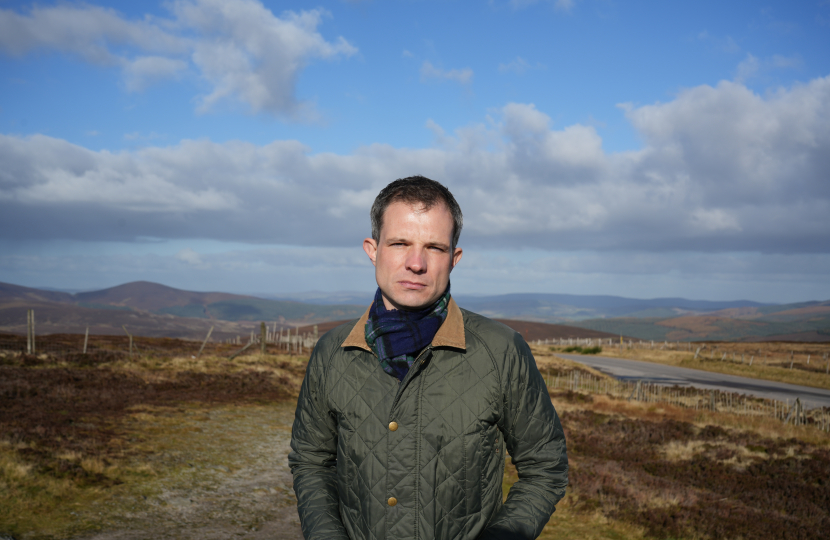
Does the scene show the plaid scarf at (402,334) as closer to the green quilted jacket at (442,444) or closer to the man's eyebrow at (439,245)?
the green quilted jacket at (442,444)

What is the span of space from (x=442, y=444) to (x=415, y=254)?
80 centimetres

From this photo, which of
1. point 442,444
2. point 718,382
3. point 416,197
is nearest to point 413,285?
point 416,197

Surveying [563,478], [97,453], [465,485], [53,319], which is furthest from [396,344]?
[53,319]

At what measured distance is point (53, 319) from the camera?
10931 cm

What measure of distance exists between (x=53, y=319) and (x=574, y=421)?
131m

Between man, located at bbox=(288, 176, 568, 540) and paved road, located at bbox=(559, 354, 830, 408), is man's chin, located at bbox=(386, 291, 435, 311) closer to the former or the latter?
man, located at bbox=(288, 176, 568, 540)

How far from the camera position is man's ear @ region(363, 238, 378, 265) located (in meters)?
2.18

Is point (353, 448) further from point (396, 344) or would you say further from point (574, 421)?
point (574, 421)

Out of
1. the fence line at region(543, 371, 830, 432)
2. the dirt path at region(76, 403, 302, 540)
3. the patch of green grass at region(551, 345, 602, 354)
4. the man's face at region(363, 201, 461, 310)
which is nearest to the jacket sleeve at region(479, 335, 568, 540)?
Result: the man's face at region(363, 201, 461, 310)

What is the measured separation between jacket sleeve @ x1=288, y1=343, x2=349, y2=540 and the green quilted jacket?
0.01 m

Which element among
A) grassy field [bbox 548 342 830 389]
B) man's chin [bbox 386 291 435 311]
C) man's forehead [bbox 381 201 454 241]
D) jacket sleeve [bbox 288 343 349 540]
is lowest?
grassy field [bbox 548 342 830 389]

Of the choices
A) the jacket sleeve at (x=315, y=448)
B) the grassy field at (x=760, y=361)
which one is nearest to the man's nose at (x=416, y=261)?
the jacket sleeve at (x=315, y=448)

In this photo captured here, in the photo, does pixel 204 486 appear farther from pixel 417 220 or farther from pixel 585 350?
pixel 585 350

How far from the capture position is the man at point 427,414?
6.24 feet
